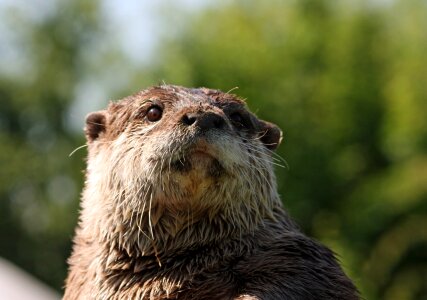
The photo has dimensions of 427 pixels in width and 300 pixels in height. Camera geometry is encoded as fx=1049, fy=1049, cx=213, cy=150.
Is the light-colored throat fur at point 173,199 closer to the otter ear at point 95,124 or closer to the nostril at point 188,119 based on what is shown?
the nostril at point 188,119

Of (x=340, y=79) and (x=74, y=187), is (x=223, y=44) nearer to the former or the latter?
(x=340, y=79)

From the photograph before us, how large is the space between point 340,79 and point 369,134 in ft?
5.41

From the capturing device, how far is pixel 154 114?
4902 mm

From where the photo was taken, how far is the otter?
4516 mm

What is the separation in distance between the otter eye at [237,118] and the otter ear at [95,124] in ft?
2.57

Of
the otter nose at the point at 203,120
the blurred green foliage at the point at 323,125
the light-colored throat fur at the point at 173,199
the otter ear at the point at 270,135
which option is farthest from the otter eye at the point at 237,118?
the blurred green foliage at the point at 323,125

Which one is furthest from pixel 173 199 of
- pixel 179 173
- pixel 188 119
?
pixel 188 119

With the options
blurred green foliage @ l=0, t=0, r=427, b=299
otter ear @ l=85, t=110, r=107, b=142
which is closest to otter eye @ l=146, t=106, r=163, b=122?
otter ear @ l=85, t=110, r=107, b=142

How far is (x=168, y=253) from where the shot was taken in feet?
15.6

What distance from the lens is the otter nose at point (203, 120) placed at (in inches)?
177

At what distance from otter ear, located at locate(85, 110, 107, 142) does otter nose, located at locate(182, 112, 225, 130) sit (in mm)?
940

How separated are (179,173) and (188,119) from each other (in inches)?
9.3

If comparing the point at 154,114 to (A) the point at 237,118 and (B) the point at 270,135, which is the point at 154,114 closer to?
(A) the point at 237,118

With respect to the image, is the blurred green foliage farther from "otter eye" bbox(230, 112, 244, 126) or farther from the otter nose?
the otter nose
